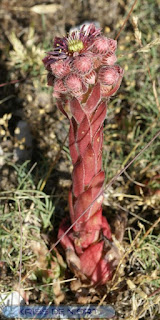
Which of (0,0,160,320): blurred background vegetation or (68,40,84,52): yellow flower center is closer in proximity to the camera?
(68,40,84,52): yellow flower center

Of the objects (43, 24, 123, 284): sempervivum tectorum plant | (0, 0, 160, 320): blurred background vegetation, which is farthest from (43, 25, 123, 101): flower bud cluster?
(0, 0, 160, 320): blurred background vegetation

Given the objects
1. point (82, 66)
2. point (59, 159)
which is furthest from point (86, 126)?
point (59, 159)

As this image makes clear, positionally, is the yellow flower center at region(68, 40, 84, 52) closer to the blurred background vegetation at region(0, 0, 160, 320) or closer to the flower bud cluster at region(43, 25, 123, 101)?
the flower bud cluster at region(43, 25, 123, 101)

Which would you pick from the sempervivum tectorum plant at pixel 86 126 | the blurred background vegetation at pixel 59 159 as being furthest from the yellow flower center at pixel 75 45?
the blurred background vegetation at pixel 59 159

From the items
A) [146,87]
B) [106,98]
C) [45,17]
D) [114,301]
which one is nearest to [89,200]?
[106,98]

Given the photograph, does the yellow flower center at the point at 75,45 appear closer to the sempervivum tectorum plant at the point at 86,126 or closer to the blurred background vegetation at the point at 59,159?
the sempervivum tectorum plant at the point at 86,126
